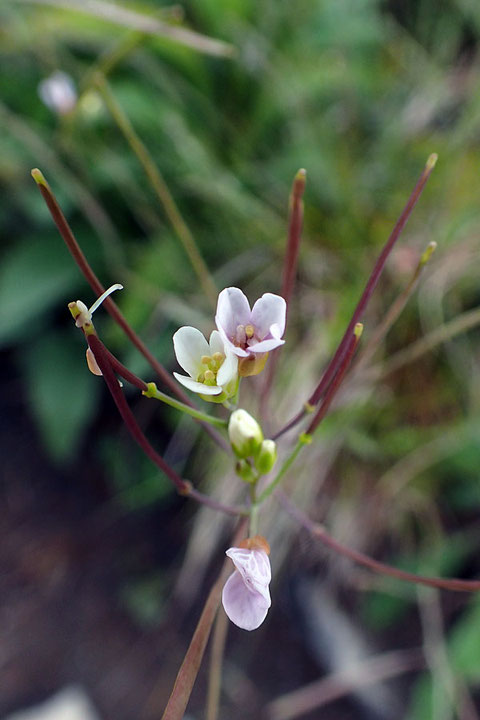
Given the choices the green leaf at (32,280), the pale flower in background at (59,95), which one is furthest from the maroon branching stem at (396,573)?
the green leaf at (32,280)

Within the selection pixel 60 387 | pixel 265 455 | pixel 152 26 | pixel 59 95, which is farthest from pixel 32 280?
pixel 265 455

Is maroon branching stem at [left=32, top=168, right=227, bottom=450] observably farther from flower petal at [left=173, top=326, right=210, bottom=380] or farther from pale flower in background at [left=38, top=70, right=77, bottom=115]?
pale flower in background at [left=38, top=70, right=77, bottom=115]

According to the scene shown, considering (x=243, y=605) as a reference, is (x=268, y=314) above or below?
above

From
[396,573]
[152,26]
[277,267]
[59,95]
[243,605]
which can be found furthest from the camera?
[277,267]

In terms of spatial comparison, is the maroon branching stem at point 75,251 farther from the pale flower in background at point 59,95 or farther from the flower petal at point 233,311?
the pale flower in background at point 59,95

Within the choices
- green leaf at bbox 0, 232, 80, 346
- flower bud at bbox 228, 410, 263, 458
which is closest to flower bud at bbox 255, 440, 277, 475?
flower bud at bbox 228, 410, 263, 458

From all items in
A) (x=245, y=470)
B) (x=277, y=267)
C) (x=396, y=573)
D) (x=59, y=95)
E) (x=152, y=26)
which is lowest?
Answer: (x=396, y=573)

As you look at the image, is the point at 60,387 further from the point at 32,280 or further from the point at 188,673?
the point at 188,673

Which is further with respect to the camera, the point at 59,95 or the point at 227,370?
the point at 59,95
